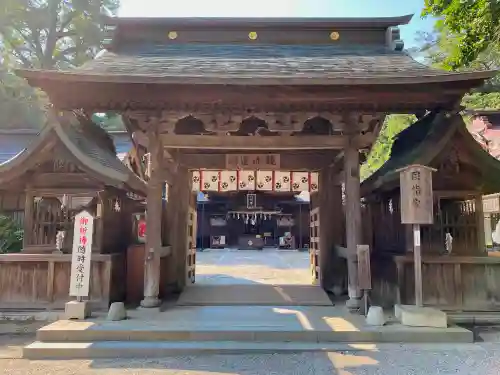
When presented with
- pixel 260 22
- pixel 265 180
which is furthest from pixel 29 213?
pixel 260 22

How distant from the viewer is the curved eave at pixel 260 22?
944 centimetres

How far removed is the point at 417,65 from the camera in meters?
7.75

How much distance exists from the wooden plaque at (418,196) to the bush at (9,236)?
28.4 feet

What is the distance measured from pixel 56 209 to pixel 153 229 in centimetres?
202

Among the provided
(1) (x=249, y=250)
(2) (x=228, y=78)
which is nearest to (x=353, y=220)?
(2) (x=228, y=78)

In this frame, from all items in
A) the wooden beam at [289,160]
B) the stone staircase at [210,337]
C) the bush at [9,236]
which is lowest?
the stone staircase at [210,337]

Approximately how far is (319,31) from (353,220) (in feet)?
17.6

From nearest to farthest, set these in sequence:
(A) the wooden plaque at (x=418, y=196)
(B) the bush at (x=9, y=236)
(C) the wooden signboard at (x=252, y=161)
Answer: (A) the wooden plaque at (x=418, y=196)
(C) the wooden signboard at (x=252, y=161)
(B) the bush at (x=9, y=236)

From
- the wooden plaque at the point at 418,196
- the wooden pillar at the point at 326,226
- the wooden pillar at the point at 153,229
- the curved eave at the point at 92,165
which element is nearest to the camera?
the wooden plaque at the point at 418,196

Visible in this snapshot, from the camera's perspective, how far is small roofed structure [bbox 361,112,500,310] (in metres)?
6.88

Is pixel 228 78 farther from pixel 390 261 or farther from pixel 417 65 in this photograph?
pixel 390 261

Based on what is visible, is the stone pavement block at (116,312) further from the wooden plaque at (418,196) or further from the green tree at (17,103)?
the green tree at (17,103)

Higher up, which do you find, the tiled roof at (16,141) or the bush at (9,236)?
the tiled roof at (16,141)

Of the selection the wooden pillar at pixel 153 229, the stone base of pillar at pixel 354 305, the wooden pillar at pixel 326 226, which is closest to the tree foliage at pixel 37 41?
the wooden pillar at pixel 153 229
